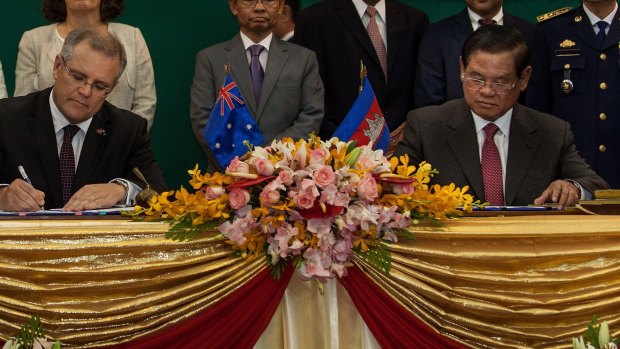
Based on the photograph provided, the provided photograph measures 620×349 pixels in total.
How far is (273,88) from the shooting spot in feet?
17.7

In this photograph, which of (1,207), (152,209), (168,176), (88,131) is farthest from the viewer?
(168,176)

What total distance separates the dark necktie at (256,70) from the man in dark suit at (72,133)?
116 centimetres

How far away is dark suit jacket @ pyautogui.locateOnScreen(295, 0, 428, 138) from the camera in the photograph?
18.0 ft

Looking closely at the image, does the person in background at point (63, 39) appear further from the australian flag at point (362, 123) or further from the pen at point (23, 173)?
the australian flag at point (362, 123)

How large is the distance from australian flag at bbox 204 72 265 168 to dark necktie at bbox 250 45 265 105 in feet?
3.20

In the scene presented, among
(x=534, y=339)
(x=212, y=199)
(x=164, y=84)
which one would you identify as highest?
(x=164, y=84)

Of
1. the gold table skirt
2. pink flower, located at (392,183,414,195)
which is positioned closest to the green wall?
the gold table skirt

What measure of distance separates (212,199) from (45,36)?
2.73 m

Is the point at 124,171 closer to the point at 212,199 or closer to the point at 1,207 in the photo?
the point at 1,207

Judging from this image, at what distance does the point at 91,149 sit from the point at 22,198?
556 millimetres

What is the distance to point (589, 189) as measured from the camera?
4016 millimetres

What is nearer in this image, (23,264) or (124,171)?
(23,264)

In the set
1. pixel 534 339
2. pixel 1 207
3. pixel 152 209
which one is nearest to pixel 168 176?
pixel 1 207

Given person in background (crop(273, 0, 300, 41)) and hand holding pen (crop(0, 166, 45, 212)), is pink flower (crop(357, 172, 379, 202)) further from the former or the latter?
person in background (crop(273, 0, 300, 41))
